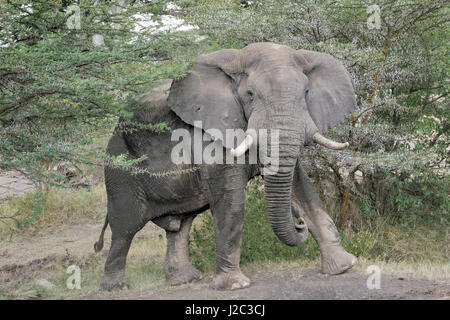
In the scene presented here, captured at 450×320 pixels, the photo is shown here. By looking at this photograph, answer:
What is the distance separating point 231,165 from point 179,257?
1.74 meters

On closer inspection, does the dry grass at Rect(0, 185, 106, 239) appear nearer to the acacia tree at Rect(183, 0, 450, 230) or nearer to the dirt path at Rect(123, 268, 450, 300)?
the acacia tree at Rect(183, 0, 450, 230)

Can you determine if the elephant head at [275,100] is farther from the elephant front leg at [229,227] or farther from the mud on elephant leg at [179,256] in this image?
the mud on elephant leg at [179,256]

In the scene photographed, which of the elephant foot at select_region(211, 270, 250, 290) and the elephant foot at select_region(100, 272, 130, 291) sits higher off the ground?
the elephant foot at select_region(211, 270, 250, 290)

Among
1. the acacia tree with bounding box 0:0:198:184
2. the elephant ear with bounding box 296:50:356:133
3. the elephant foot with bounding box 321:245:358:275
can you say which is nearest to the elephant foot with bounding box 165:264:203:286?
the elephant foot with bounding box 321:245:358:275

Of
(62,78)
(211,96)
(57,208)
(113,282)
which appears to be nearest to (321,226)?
(211,96)

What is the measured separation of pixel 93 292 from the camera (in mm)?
7223

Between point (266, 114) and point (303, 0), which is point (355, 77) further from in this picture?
point (266, 114)

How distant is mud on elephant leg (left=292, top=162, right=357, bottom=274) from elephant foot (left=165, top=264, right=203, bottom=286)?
155 cm

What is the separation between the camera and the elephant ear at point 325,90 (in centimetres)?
623

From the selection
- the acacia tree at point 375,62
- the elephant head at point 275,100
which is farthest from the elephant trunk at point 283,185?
the acacia tree at point 375,62

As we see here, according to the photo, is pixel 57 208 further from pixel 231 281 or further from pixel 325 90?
pixel 325 90

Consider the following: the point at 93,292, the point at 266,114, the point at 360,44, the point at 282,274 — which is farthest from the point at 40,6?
the point at 360,44

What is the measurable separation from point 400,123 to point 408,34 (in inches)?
50.2

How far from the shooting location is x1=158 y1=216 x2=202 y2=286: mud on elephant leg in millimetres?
7312
